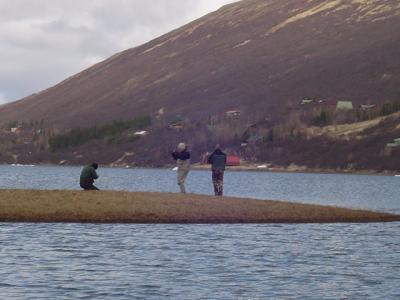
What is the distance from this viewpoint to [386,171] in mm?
187625

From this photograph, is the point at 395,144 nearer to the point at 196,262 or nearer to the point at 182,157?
the point at 182,157

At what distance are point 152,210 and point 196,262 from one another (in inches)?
467

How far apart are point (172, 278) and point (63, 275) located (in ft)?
10.4

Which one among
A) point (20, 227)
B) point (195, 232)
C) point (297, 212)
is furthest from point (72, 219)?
point (297, 212)

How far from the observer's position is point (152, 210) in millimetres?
42281

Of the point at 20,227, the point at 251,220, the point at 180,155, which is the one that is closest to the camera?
the point at 20,227

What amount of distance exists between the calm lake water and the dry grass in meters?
1.06

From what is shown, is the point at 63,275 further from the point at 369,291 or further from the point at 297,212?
the point at 297,212

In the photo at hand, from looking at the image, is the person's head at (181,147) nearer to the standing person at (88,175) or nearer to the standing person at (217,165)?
the standing person at (217,165)

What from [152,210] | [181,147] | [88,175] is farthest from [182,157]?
[152,210]

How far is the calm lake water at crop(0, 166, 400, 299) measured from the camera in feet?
84.3

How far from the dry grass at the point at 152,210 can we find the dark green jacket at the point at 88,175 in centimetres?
150

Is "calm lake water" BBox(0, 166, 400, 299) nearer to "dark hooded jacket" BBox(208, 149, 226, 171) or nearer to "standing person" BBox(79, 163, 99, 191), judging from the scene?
"standing person" BBox(79, 163, 99, 191)

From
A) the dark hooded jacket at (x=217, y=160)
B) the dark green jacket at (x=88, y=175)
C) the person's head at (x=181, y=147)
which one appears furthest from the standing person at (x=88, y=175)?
the dark hooded jacket at (x=217, y=160)
